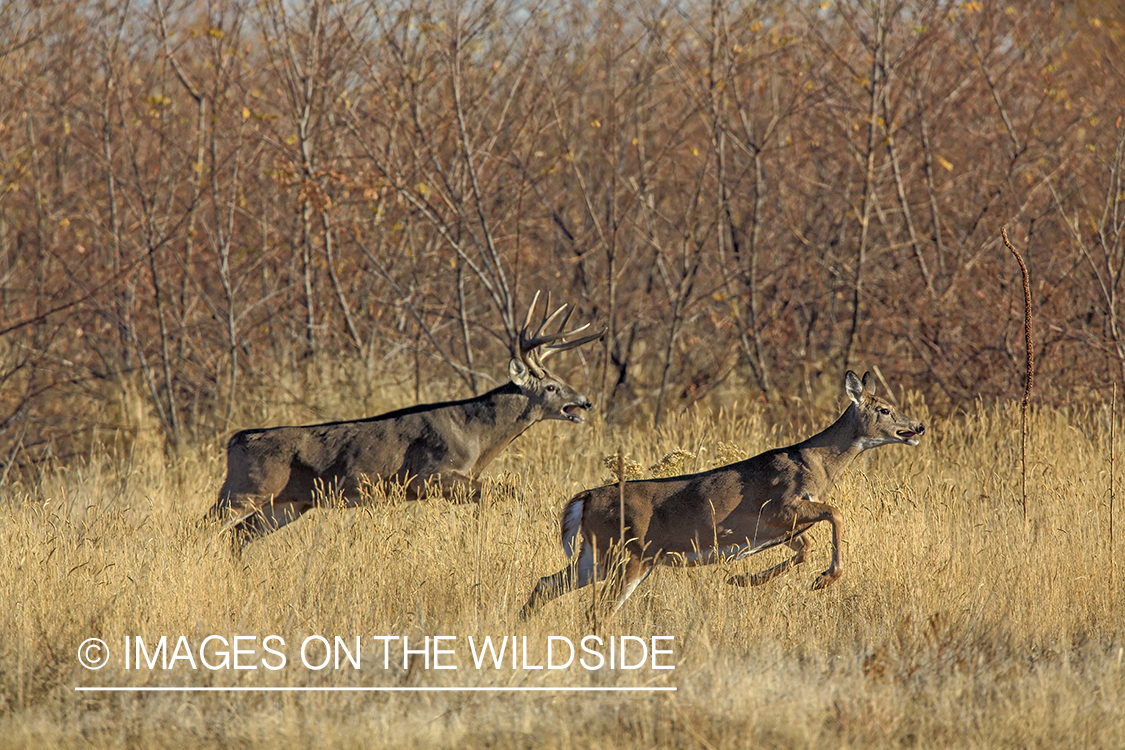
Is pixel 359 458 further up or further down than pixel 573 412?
further down

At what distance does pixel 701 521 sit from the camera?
6.67m

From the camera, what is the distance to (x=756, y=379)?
A: 44.8ft

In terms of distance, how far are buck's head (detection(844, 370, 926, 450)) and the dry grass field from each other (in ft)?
1.87

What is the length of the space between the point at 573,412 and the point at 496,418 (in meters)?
0.78

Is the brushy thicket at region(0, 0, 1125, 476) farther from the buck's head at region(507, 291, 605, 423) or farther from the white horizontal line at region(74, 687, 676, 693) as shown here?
the white horizontal line at region(74, 687, 676, 693)

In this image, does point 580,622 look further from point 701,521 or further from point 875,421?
point 875,421

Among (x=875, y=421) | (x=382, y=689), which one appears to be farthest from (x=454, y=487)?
(x=382, y=689)

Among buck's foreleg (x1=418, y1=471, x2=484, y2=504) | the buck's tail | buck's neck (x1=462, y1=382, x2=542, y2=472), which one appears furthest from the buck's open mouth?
the buck's tail

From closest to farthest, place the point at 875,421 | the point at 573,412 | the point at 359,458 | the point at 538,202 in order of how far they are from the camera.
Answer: the point at 875,421 < the point at 359,458 < the point at 573,412 < the point at 538,202

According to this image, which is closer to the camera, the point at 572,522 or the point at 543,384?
the point at 572,522

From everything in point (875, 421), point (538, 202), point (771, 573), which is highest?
point (538, 202)

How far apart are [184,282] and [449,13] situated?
14.4 ft

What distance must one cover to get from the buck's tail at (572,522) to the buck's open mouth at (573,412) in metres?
2.99

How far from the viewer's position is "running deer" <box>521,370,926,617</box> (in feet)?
21.5
